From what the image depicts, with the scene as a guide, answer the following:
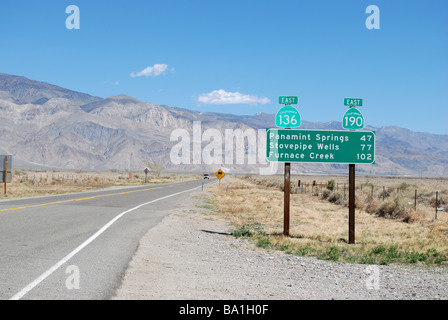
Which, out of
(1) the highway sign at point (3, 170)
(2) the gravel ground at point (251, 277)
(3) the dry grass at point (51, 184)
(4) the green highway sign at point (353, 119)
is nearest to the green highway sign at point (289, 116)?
(4) the green highway sign at point (353, 119)

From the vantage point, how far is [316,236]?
1543cm

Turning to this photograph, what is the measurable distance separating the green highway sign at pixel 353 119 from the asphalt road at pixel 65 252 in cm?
722

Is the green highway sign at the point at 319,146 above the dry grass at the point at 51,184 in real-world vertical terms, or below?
above

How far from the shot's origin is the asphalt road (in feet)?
22.5

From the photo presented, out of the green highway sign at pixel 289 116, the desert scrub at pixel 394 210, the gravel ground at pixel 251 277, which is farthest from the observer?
the desert scrub at pixel 394 210

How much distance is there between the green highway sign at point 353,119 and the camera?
14.4 metres

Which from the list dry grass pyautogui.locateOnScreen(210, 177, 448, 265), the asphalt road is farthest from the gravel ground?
dry grass pyautogui.locateOnScreen(210, 177, 448, 265)

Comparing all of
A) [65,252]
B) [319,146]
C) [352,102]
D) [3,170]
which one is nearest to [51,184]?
[3,170]

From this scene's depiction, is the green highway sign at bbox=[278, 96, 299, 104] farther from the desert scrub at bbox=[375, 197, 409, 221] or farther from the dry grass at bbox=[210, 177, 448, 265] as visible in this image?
the desert scrub at bbox=[375, 197, 409, 221]

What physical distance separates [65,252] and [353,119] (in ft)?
30.9

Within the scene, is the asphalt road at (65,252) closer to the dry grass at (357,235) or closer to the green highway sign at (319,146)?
the dry grass at (357,235)

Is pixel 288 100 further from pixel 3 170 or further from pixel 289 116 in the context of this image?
pixel 3 170

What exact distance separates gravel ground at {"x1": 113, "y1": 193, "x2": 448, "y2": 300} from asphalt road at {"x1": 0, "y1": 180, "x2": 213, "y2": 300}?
0.48 meters
